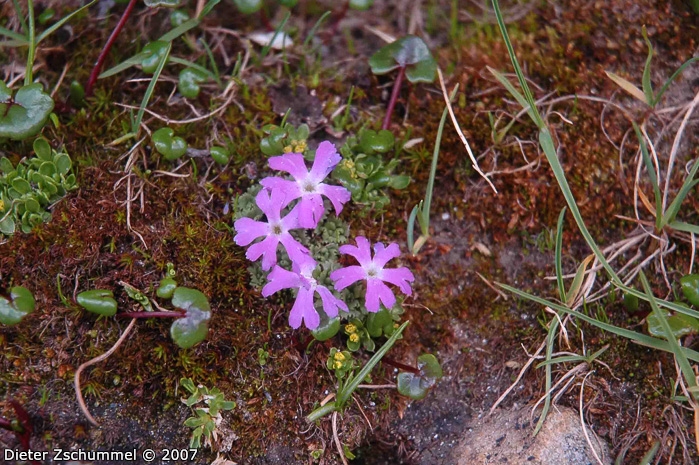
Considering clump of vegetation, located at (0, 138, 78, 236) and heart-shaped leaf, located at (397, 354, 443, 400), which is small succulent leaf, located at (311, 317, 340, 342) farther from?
clump of vegetation, located at (0, 138, 78, 236)

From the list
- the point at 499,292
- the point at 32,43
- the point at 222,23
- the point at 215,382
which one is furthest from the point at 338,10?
the point at 215,382

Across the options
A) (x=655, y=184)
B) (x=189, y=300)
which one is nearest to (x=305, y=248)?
(x=189, y=300)

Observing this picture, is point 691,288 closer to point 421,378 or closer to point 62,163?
point 421,378

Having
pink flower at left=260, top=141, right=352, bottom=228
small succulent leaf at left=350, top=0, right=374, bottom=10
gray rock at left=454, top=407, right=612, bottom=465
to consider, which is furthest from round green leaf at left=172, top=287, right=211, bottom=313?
small succulent leaf at left=350, top=0, right=374, bottom=10

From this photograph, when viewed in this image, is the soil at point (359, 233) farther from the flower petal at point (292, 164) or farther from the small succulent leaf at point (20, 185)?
the flower petal at point (292, 164)

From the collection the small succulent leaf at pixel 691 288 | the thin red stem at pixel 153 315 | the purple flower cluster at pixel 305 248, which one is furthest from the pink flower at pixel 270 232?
the small succulent leaf at pixel 691 288
